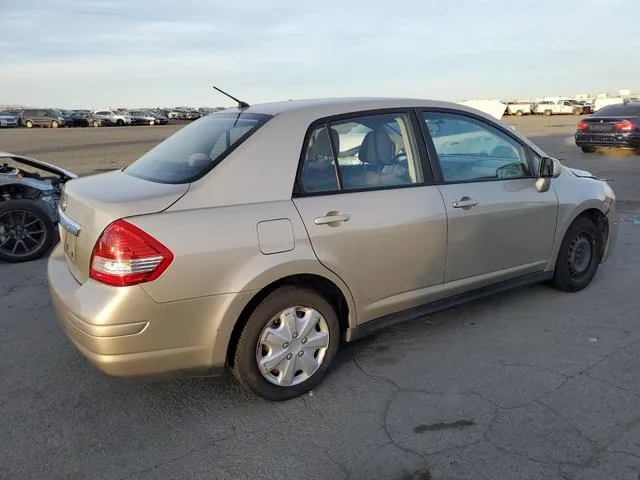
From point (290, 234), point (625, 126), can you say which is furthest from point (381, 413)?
point (625, 126)

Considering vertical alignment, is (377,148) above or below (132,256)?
above

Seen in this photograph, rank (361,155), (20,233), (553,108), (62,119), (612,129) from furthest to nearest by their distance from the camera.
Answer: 1. (553,108)
2. (62,119)
3. (612,129)
4. (20,233)
5. (361,155)

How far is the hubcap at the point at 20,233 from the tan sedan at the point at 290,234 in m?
3.25


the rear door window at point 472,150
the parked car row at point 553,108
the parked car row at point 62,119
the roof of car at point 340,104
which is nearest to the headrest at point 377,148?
the roof of car at point 340,104

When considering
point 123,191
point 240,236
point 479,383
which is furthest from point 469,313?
point 123,191

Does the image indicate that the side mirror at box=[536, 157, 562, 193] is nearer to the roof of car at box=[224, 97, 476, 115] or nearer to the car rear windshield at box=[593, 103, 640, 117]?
the roof of car at box=[224, 97, 476, 115]

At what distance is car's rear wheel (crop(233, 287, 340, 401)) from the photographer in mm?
2965

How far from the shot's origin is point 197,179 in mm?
2906

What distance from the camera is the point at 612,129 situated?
16.1 metres

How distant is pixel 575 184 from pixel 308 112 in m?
2.49

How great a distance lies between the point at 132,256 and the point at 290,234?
0.81 metres

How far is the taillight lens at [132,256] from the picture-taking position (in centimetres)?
262

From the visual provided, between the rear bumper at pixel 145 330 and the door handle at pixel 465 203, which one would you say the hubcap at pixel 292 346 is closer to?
the rear bumper at pixel 145 330

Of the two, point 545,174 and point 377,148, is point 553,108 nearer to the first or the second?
point 545,174
